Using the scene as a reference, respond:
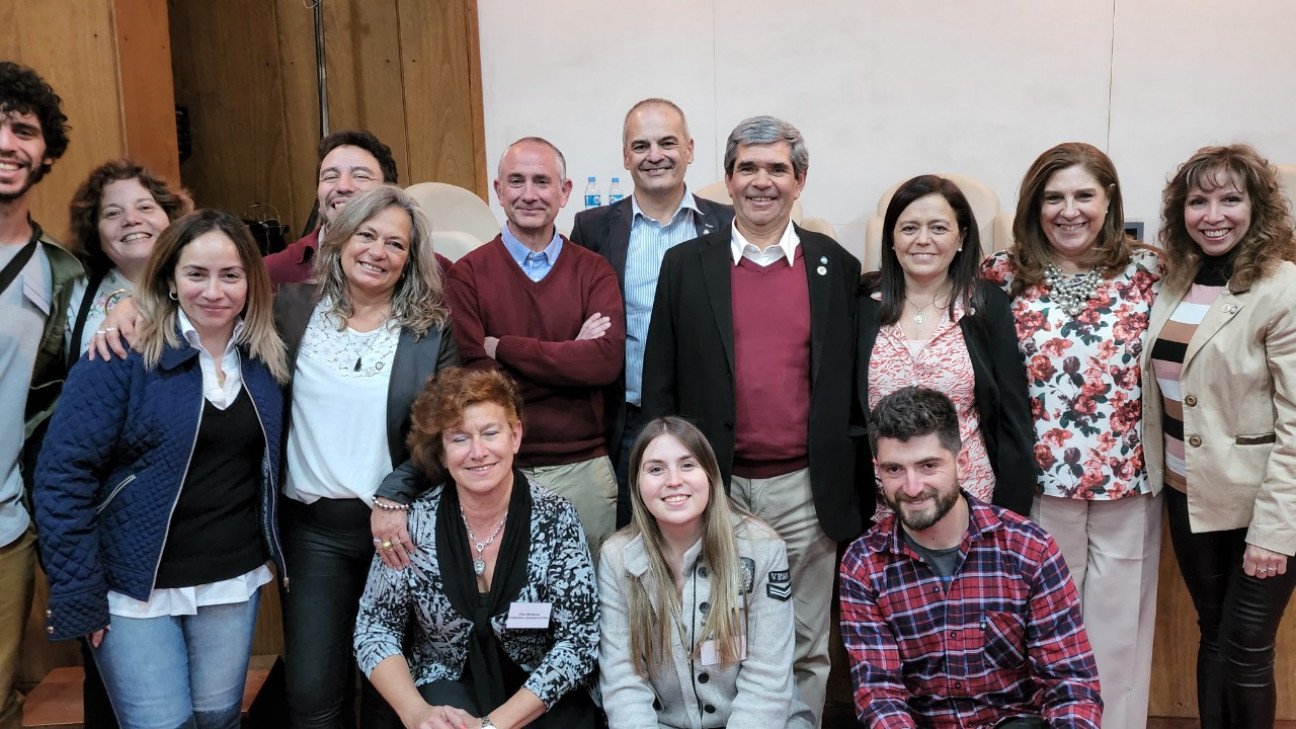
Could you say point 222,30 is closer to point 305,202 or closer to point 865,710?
point 305,202

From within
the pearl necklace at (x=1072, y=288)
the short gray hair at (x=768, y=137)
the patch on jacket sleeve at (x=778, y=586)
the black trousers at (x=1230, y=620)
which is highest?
the short gray hair at (x=768, y=137)

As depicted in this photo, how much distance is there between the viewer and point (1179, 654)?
2727 mm

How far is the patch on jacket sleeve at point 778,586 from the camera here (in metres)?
2.02

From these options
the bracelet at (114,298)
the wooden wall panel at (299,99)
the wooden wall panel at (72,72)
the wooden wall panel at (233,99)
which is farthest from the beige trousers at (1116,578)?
the wooden wall panel at (233,99)

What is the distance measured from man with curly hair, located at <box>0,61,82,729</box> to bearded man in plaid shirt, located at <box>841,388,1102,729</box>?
5.92 ft

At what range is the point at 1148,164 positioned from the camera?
15.4ft

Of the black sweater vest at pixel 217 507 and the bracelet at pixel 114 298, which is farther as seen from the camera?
the bracelet at pixel 114 298

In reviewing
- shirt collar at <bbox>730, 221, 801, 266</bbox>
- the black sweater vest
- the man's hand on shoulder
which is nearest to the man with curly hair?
the man's hand on shoulder

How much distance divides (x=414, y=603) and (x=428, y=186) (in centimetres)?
247

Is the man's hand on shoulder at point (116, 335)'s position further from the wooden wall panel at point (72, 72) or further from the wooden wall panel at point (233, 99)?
the wooden wall panel at point (233, 99)

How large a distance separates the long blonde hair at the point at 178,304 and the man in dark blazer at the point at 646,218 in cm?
97

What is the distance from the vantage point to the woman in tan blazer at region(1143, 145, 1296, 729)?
2074 mm

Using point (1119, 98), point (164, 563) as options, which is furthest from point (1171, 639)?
point (1119, 98)

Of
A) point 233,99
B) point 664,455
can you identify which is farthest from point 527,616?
point 233,99
